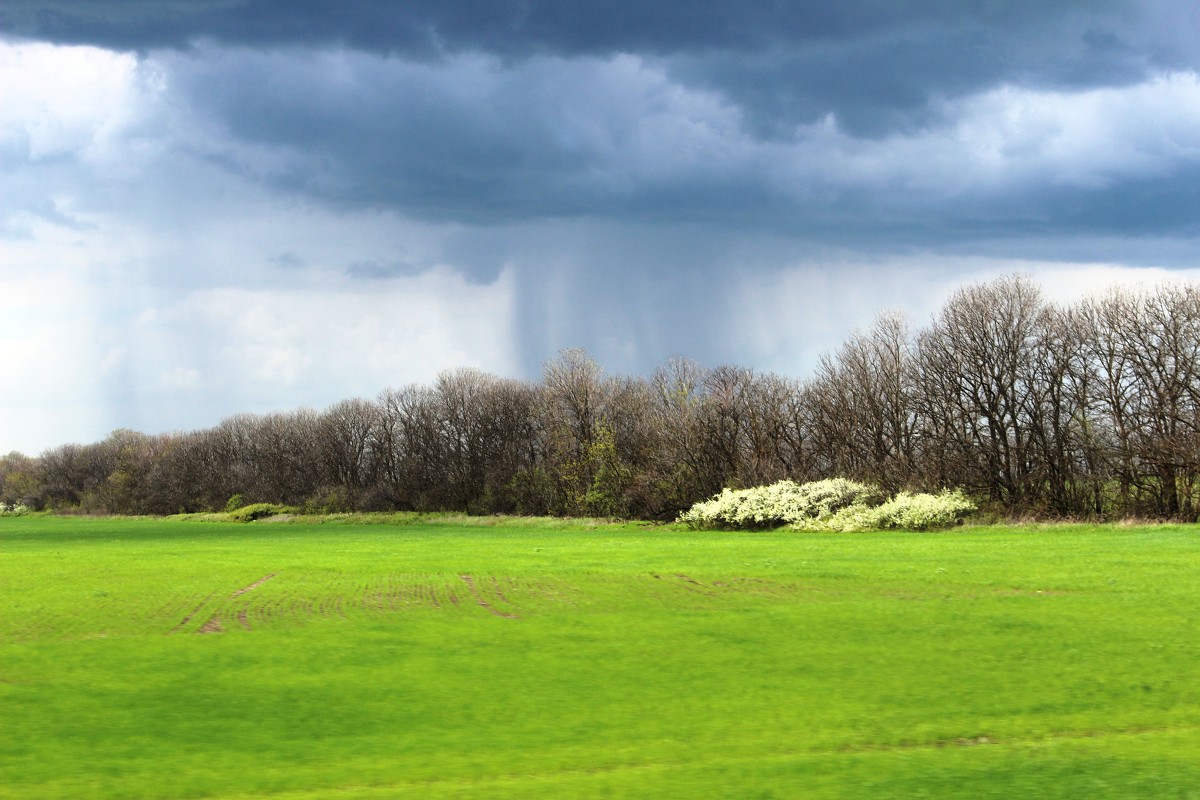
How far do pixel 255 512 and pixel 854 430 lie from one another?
55391 mm

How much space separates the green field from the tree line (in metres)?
28.6

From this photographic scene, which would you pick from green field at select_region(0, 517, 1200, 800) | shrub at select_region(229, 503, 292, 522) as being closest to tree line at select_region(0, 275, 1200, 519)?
shrub at select_region(229, 503, 292, 522)

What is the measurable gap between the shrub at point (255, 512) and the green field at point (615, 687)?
71348mm

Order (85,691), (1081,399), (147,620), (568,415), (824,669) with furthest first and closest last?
1. (568,415)
2. (1081,399)
3. (147,620)
4. (824,669)
5. (85,691)

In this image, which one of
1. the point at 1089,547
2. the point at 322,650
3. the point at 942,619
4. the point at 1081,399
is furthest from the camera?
the point at 1081,399

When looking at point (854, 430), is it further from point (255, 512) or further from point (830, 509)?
point (255, 512)

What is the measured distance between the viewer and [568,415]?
80000mm

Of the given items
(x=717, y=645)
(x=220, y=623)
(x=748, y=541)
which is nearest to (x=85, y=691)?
(x=220, y=623)

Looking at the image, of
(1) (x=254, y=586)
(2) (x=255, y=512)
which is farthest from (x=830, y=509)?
(2) (x=255, y=512)

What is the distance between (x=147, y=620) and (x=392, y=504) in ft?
260

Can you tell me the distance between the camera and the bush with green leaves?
143 ft

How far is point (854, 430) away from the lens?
6097 centimetres

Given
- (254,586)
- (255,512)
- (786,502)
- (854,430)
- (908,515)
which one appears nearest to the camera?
(254,586)

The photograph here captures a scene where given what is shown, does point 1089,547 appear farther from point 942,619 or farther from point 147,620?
point 147,620
